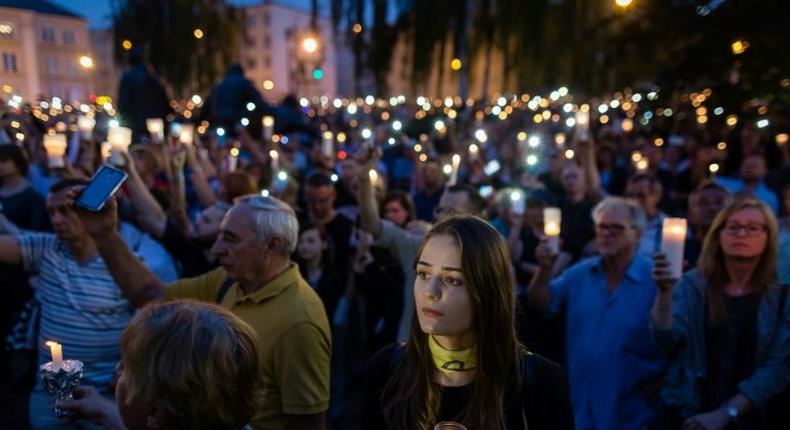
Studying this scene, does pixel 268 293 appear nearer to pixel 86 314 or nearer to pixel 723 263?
pixel 86 314

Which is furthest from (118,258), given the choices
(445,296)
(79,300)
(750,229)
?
(750,229)

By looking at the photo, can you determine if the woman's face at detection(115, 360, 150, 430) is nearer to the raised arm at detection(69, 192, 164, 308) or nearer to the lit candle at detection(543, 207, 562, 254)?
the raised arm at detection(69, 192, 164, 308)

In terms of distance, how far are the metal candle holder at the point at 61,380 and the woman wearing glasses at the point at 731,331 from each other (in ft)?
7.38

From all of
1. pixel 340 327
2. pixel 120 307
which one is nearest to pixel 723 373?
pixel 340 327

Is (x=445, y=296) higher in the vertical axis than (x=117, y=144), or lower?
lower

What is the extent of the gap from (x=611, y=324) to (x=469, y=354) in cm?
160

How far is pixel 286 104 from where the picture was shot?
11992 millimetres

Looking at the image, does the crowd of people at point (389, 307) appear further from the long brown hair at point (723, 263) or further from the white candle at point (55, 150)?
the white candle at point (55, 150)

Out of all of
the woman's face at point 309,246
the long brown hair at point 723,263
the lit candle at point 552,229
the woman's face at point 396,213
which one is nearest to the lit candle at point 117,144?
the woman's face at point 309,246

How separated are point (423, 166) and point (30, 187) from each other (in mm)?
3729

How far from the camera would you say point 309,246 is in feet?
13.5

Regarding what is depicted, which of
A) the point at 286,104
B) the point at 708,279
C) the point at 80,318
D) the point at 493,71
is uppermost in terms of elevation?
the point at 493,71

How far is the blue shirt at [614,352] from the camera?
320 cm

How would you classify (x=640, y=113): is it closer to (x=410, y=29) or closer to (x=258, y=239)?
(x=410, y=29)
